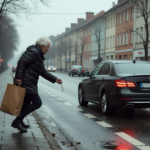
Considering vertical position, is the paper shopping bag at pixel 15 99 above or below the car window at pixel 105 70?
below

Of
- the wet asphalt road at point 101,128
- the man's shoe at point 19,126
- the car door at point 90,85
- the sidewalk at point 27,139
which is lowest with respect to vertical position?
the wet asphalt road at point 101,128

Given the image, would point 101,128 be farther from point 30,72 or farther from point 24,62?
point 24,62

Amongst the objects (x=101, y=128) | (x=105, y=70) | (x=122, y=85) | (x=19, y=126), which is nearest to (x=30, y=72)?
(x=19, y=126)

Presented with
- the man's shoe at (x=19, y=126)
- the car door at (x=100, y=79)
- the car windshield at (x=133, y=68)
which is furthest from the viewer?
the car door at (x=100, y=79)

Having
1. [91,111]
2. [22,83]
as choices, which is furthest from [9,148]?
[91,111]

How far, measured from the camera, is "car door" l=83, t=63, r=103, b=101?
37.9 ft

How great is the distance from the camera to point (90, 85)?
38.6 feet

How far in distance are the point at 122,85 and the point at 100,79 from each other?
52.7 inches

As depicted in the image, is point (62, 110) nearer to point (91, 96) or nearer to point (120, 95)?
point (91, 96)

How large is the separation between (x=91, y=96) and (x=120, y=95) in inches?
89.5

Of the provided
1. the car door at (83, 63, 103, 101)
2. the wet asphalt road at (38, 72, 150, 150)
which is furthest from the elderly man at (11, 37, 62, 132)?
the car door at (83, 63, 103, 101)

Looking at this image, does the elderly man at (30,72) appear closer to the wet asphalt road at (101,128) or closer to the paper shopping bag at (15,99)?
the paper shopping bag at (15,99)

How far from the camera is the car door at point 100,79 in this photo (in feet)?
34.6

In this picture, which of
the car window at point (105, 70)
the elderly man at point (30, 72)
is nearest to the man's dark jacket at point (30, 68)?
the elderly man at point (30, 72)
